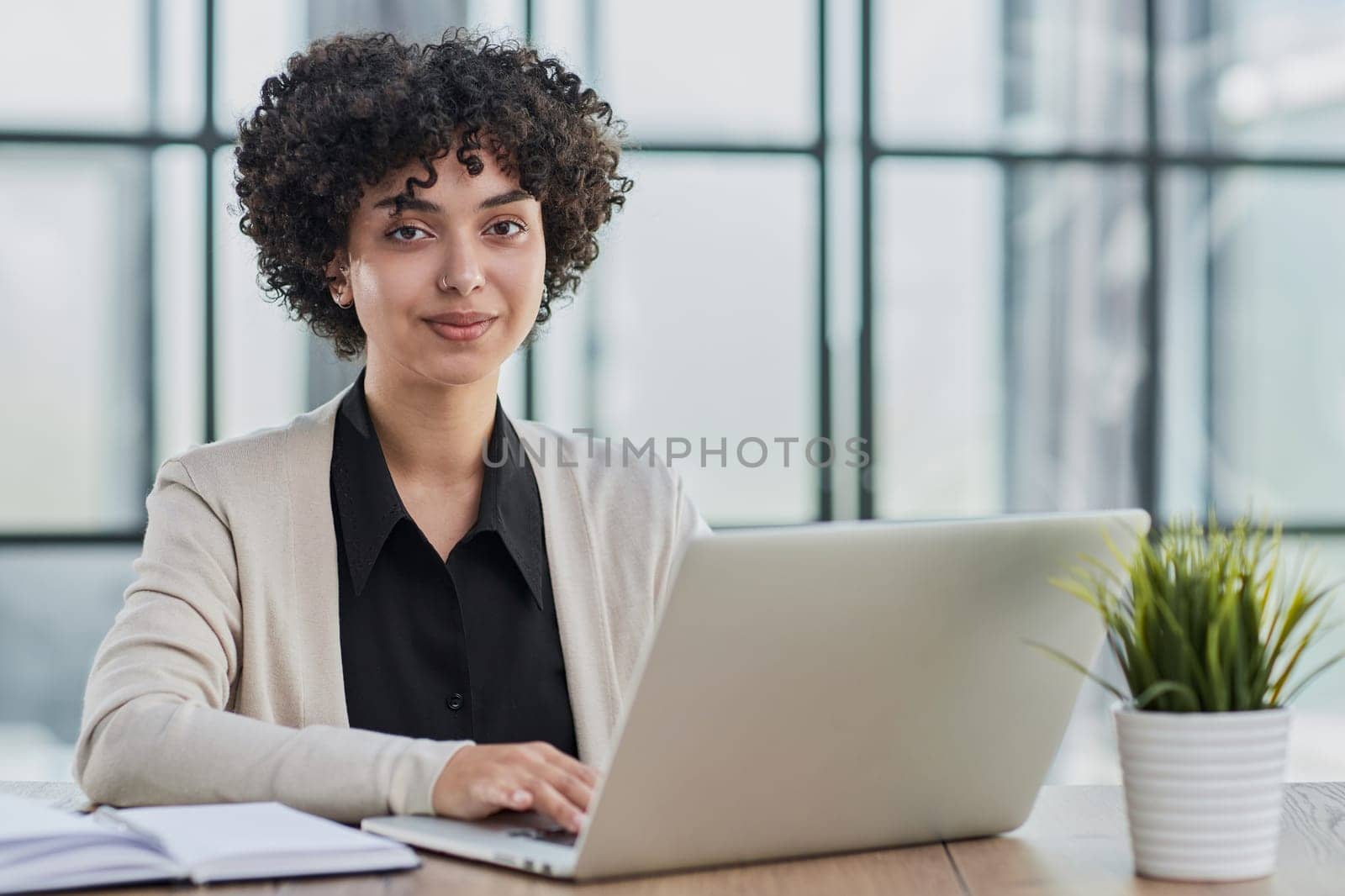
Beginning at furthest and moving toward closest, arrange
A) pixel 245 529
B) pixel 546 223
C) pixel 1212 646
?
pixel 546 223 → pixel 245 529 → pixel 1212 646

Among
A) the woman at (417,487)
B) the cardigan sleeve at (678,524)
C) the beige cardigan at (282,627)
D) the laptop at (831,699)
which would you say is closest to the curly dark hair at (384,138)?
the woman at (417,487)

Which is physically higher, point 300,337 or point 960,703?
point 300,337

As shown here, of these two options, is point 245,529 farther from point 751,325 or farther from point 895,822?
point 751,325

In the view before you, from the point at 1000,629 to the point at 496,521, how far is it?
86cm

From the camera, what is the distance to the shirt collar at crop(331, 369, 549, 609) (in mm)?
1814

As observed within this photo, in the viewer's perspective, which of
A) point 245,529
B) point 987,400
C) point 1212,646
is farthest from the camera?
point 987,400

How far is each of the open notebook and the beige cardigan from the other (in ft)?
0.42

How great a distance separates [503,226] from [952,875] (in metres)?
1.09

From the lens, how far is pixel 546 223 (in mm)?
2172

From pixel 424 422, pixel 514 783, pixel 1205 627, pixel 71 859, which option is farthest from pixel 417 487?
pixel 1205 627

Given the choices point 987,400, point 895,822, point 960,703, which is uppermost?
point 987,400

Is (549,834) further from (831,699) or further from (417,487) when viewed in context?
(417,487)

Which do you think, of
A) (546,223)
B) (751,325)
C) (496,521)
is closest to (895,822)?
(496,521)

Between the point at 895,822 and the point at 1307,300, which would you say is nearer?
the point at 895,822
